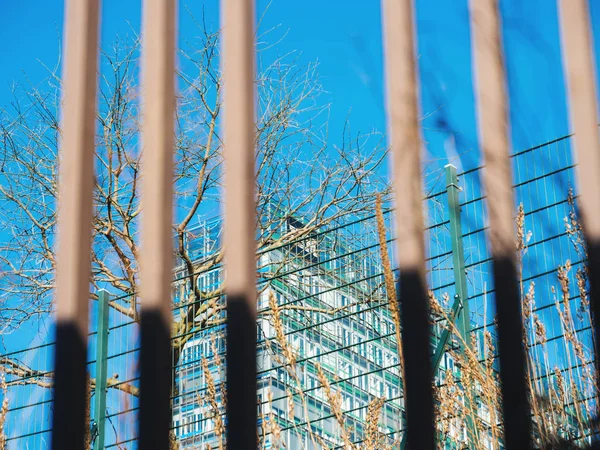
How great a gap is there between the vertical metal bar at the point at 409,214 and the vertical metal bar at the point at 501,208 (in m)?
0.10

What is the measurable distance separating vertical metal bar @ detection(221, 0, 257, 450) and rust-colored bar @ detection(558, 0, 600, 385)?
1.55 feet

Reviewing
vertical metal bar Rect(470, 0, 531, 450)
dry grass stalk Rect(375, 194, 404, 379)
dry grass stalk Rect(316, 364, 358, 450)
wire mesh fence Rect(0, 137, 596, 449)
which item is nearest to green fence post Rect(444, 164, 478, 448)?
wire mesh fence Rect(0, 137, 596, 449)

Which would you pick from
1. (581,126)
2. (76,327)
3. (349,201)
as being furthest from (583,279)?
(349,201)

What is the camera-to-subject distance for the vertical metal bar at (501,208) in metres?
1.30

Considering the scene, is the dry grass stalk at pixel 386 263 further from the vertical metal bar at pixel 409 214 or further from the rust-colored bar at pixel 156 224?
the rust-colored bar at pixel 156 224

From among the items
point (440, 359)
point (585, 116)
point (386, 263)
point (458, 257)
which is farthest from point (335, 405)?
point (458, 257)

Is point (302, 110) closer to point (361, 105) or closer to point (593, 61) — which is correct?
A: point (361, 105)

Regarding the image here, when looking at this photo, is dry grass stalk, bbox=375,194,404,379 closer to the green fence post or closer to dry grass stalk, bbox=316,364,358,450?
dry grass stalk, bbox=316,364,358,450

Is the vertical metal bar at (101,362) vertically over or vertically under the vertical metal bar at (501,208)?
over

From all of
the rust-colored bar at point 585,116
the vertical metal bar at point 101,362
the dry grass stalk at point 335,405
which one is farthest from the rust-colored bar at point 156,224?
the vertical metal bar at point 101,362

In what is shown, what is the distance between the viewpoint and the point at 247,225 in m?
1.39

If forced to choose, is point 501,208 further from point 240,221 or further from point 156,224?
point 156,224

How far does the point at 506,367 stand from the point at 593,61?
468mm

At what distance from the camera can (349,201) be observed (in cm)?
839
